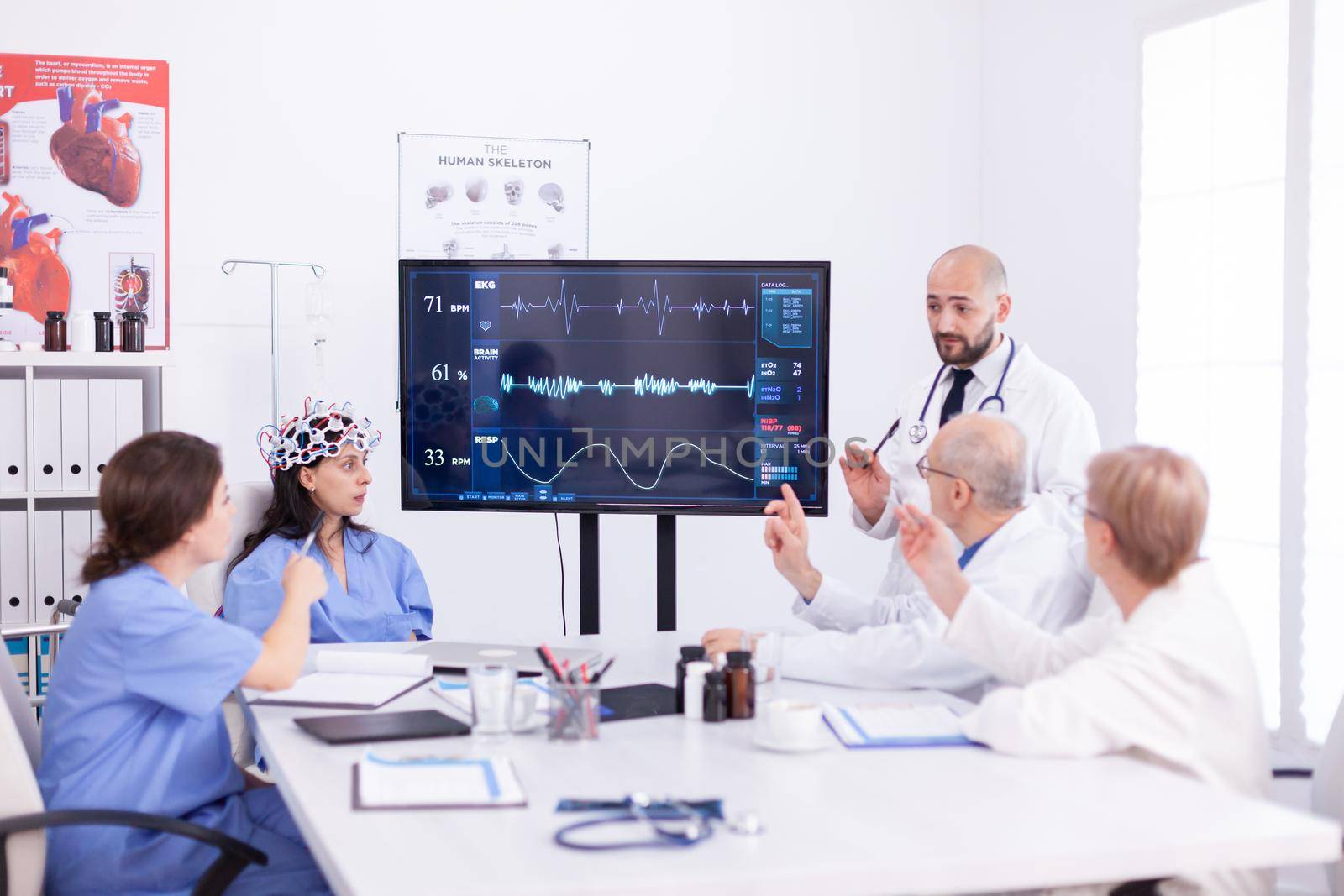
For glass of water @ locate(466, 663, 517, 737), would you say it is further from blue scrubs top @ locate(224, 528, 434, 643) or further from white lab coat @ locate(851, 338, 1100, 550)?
white lab coat @ locate(851, 338, 1100, 550)

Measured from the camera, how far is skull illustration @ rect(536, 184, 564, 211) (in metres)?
4.74

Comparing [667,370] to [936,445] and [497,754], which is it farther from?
[497,754]

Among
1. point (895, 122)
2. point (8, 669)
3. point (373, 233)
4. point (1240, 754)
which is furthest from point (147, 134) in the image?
point (1240, 754)

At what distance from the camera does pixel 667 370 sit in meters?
3.61

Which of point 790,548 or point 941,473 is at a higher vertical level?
point 941,473

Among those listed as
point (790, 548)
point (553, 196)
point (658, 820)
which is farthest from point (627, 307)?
point (658, 820)

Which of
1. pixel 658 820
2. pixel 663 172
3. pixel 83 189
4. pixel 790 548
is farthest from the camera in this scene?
pixel 663 172

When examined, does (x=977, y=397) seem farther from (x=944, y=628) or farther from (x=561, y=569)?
(x=561, y=569)

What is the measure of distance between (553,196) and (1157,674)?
3.39m

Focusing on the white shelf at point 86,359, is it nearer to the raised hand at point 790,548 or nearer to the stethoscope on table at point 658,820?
the raised hand at point 790,548

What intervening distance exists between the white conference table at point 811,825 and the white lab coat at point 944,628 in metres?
0.43

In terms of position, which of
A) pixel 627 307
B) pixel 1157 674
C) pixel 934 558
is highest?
pixel 627 307

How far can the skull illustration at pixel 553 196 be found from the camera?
4.74 meters

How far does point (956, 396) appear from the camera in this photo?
3557 millimetres
